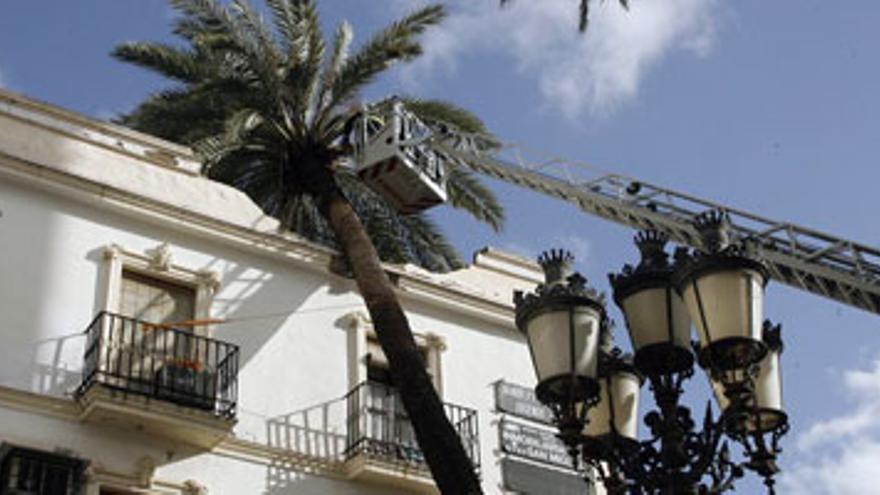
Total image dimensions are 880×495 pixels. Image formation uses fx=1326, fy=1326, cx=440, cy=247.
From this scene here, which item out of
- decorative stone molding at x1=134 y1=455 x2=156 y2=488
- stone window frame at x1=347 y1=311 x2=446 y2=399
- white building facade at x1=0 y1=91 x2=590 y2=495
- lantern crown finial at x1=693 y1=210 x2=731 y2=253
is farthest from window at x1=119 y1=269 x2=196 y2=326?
lantern crown finial at x1=693 y1=210 x2=731 y2=253

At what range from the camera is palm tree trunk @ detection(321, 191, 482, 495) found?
1392 centimetres

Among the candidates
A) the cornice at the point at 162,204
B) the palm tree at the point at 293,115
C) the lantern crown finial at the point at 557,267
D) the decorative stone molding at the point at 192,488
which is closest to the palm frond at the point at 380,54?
the palm tree at the point at 293,115

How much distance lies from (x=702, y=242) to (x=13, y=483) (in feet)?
27.8

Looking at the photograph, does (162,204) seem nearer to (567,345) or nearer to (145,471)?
(145,471)

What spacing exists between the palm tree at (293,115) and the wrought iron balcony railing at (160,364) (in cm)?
210

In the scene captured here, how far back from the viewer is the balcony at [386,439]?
16.3 meters

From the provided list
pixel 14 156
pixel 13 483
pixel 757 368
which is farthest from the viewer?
pixel 14 156

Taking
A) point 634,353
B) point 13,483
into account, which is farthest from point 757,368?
point 13,483

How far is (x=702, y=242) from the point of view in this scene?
27.8 feet

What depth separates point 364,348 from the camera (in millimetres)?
Answer: 17922

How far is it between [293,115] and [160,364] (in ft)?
16.2

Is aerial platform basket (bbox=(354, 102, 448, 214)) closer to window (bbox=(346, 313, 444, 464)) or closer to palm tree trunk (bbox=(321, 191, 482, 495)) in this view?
palm tree trunk (bbox=(321, 191, 482, 495))

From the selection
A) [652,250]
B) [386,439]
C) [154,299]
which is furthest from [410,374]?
[652,250]

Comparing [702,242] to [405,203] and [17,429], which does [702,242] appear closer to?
[17,429]
